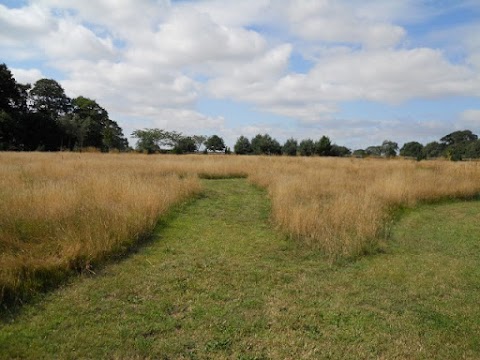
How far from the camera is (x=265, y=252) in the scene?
5.91 meters

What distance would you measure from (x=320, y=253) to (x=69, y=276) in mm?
3626

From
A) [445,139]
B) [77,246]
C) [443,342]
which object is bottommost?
[443,342]

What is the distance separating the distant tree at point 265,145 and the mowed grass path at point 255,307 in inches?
1967

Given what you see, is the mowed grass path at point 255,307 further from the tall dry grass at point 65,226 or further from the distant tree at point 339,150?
the distant tree at point 339,150

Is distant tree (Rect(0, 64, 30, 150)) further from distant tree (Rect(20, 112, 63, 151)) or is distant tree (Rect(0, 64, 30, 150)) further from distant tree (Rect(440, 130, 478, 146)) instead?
distant tree (Rect(440, 130, 478, 146))

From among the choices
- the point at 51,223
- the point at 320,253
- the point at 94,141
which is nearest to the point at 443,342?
the point at 320,253

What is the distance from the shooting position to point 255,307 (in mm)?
4004

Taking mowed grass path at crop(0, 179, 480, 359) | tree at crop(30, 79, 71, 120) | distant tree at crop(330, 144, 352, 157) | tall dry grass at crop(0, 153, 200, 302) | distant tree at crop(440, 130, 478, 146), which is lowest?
mowed grass path at crop(0, 179, 480, 359)

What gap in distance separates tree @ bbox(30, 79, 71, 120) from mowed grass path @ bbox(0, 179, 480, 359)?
2210 inches

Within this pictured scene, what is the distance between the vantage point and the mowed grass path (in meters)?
3.24

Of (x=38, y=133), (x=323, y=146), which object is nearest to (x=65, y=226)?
(x=38, y=133)

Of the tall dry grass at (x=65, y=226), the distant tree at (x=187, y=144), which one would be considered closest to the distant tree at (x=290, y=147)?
the distant tree at (x=187, y=144)

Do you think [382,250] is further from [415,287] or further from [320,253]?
[415,287]

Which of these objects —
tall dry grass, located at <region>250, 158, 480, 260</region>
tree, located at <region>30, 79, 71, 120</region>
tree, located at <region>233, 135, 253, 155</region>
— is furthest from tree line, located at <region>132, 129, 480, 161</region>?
tall dry grass, located at <region>250, 158, 480, 260</region>
